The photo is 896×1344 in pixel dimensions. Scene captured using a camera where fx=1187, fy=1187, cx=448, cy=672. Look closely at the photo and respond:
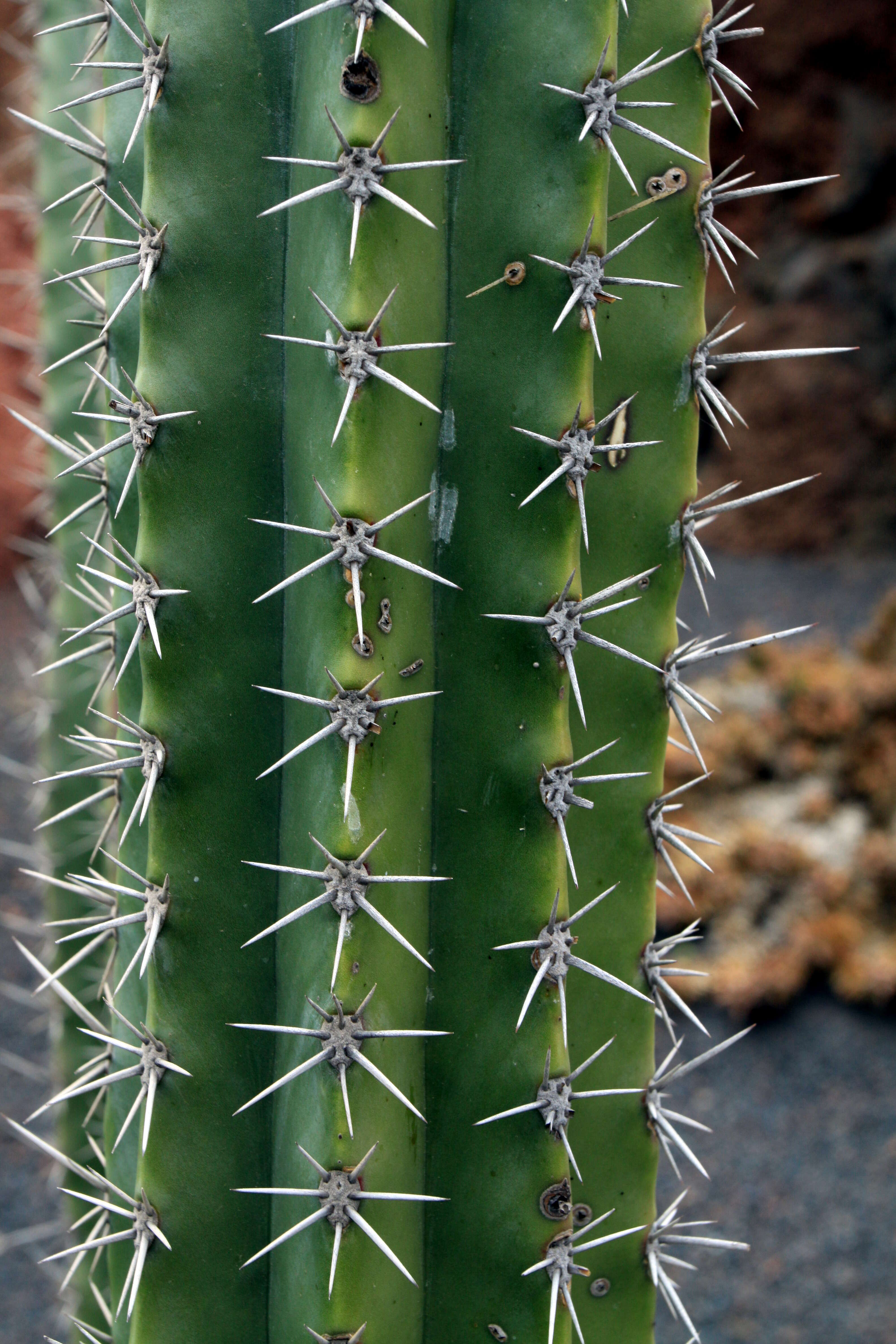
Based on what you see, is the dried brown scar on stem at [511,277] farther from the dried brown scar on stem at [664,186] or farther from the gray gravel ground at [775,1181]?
the gray gravel ground at [775,1181]

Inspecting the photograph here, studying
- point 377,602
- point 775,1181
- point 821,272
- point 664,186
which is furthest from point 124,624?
point 821,272

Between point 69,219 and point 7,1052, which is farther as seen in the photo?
point 7,1052

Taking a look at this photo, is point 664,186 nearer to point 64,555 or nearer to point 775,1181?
point 64,555

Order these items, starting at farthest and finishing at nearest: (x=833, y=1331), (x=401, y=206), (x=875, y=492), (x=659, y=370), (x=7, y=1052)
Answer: (x=875, y=492) < (x=7, y=1052) < (x=833, y=1331) < (x=659, y=370) < (x=401, y=206)

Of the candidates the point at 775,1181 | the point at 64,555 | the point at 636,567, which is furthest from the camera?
the point at 775,1181

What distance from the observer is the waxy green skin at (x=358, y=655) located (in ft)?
3.55

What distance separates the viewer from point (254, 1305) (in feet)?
4.09

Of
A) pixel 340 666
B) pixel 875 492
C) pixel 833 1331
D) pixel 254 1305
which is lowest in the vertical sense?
pixel 875 492

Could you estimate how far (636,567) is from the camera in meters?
1.31

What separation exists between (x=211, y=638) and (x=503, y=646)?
11.5 inches

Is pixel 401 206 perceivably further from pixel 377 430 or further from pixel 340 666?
pixel 340 666

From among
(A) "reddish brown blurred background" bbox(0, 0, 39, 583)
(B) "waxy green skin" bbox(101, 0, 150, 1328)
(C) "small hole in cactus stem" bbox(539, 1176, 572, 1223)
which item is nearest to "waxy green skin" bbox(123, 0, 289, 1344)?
(B) "waxy green skin" bbox(101, 0, 150, 1328)

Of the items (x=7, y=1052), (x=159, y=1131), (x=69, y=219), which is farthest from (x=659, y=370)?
(x=7, y=1052)

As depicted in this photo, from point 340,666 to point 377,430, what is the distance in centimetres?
22
